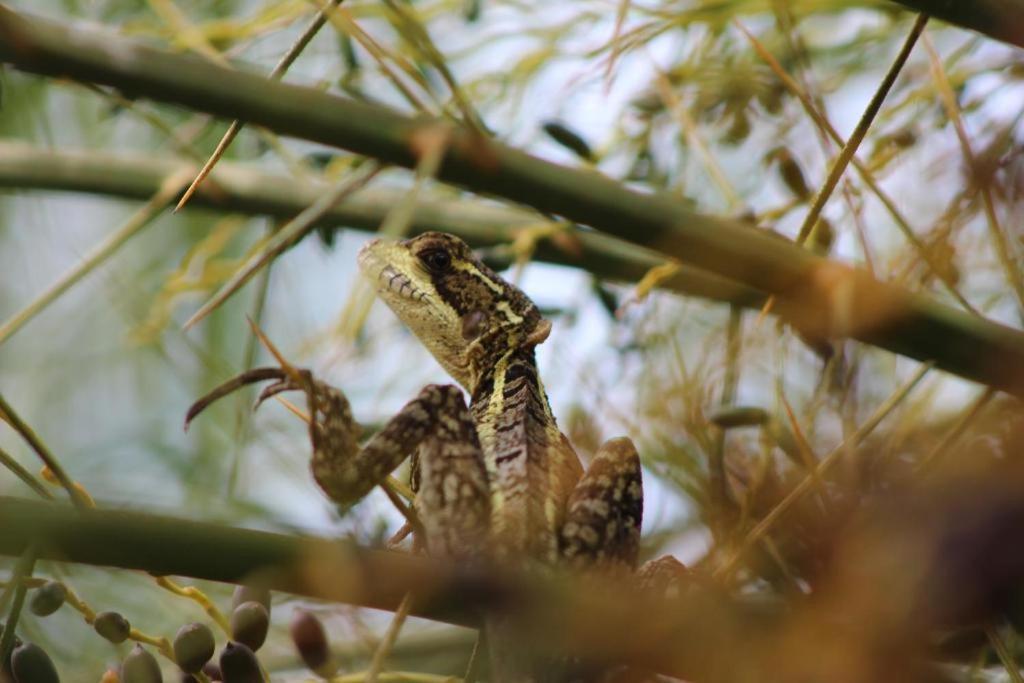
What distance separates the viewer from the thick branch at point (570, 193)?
6.07 feet

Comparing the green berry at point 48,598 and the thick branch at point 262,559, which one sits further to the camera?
the green berry at point 48,598

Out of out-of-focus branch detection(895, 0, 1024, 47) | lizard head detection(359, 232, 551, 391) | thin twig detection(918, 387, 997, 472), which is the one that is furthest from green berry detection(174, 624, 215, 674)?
out-of-focus branch detection(895, 0, 1024, 47)

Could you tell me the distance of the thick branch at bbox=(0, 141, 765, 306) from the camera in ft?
12.0

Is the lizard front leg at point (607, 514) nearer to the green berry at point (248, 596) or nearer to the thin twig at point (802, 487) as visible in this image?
the thin twig at point (802, 487)

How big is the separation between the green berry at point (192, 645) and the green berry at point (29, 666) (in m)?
0.19

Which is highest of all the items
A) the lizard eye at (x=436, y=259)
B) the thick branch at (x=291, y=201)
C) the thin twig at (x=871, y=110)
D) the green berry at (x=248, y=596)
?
the thick branch at (x=291, y=201)

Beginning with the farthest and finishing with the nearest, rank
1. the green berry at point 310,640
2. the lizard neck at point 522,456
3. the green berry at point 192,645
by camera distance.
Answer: the lizard neck at point 522,456 < the green berry at point 310,640 < the green berry at point 192,645

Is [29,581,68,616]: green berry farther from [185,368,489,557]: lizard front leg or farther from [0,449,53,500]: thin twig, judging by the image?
[185,368,489,557]: lizard front leg

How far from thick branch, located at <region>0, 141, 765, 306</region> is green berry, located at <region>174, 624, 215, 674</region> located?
70.9 inches

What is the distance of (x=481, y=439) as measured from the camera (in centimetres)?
298

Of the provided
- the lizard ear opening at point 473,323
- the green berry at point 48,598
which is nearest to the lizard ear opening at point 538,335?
the lizard ear opening at point 473,323

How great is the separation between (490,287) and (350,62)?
3.05 ft

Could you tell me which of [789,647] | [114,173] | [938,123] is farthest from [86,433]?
[789,647]

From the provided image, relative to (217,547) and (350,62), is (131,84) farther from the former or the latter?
(350,62)
